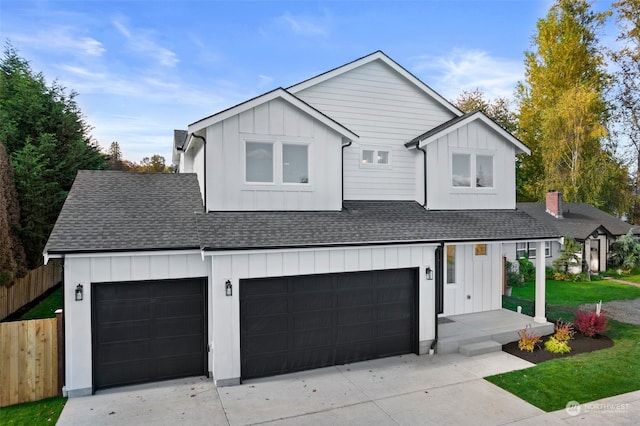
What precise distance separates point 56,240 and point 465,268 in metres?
11.2

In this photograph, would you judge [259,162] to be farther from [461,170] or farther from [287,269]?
[461,170]

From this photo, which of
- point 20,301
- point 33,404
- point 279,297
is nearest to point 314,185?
point 279,297

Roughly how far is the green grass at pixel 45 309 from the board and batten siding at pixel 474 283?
13050mm

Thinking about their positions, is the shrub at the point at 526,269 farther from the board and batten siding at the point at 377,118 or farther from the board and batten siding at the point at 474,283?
the board and batten siding at the point at 377,118

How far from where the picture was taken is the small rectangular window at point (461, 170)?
11883 millimetres

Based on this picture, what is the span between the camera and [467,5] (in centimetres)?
1429

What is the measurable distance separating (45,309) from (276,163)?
38.0 ft

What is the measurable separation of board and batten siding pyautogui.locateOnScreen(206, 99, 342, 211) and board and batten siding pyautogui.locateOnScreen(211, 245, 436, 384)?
5.14 feet

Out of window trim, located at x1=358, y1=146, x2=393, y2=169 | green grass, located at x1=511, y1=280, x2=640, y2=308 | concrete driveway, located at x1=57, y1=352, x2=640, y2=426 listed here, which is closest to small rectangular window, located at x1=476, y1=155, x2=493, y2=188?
window trim, located at x1=358, y1=146, x2=393, y2=169

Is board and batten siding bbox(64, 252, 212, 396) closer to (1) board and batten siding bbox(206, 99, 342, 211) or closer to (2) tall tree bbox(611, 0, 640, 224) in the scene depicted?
(1) board and batten siding bbox(206, 99, 342, 211)

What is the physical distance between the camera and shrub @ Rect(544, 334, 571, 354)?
9508mm

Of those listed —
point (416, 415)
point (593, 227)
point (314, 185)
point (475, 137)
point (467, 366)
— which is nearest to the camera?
point (416, 415)

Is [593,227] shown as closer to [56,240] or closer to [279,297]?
[279,297]

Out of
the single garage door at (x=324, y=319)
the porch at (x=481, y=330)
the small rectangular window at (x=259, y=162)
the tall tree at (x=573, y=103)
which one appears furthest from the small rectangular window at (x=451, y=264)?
the tall tree at (x=573, y=103)
